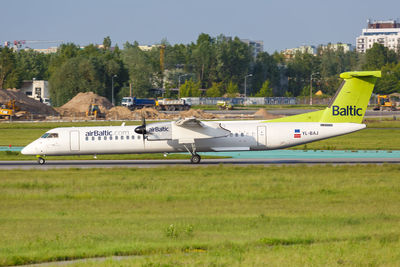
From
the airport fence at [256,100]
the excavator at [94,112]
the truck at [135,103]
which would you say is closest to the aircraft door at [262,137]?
the excavator at [94,112]

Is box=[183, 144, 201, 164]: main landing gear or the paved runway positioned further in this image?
box=[183, 144, 201, 164]: main landing gear

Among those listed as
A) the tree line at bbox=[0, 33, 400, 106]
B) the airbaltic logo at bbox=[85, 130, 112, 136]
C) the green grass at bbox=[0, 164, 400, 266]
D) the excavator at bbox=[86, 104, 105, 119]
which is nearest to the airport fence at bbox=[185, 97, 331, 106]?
the tree line at bbox=[0, 33, 400, 106]

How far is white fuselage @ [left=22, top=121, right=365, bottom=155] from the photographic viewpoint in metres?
33.5

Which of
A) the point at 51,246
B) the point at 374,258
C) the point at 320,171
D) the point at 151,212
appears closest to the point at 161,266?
the point at 51,246

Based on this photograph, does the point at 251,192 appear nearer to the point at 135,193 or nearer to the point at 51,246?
the point at 135,193

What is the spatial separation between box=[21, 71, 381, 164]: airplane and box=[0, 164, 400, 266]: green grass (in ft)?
11.7

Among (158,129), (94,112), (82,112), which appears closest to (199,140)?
(158,129)

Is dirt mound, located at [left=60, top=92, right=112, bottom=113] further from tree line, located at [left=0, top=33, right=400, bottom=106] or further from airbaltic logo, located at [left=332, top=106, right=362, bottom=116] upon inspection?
airbaltic logo, located at [left=332, top=106, right=362, bottom=116]

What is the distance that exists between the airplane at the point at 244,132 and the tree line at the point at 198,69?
8661 centimetres

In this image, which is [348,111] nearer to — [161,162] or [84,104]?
[161,162]

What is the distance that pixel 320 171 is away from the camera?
29.3 metres

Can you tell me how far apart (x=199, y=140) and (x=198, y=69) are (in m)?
138

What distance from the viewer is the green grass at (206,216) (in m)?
12.9

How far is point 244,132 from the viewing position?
111ft
